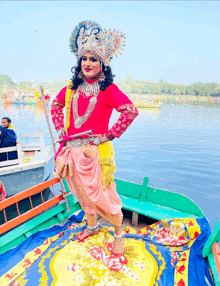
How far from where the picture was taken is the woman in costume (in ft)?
5.51

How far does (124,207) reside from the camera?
104 inches

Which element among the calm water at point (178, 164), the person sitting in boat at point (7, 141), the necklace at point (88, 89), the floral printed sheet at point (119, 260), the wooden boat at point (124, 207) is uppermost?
the necklace at point (88, 89)

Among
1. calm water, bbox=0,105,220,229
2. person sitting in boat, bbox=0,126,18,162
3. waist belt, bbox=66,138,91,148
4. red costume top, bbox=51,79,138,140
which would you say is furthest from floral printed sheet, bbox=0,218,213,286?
person sitting in boat, bbox=0,126,18,162

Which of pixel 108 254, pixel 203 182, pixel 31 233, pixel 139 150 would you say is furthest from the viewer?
pixel 139 150

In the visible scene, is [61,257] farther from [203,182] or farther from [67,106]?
[203,182]

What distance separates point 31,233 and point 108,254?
0.85 m

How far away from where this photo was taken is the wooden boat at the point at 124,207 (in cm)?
189

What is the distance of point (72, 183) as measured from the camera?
2006 mm

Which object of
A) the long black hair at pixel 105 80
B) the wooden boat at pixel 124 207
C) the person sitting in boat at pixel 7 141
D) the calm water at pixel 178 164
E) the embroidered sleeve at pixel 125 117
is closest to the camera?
the embroidered sleeve at pixel 125 117

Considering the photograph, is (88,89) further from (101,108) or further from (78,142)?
(78,142)

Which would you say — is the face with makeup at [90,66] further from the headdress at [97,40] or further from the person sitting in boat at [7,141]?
the person sitting in boat at [7,141]

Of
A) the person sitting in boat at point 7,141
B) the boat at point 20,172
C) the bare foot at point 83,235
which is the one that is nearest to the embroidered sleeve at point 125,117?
the bare foot at point 83,235

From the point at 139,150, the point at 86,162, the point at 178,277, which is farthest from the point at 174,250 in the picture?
the point at 139,150

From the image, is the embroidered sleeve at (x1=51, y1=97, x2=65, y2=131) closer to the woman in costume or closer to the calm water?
the woman in costume
